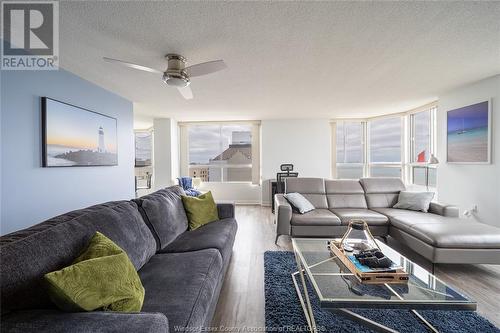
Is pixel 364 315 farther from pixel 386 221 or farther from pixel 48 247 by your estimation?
pixel 48 247

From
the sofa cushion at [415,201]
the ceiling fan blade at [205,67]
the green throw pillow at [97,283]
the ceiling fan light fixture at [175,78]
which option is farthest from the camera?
the sofa cushion at [415,201]

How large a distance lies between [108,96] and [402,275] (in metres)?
4.34

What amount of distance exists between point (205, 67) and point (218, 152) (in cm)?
435

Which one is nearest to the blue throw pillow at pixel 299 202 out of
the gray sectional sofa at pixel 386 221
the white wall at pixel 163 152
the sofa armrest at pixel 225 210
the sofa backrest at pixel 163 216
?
the gray sectional sofa at pixel 386 221

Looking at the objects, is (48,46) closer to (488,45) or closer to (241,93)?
(241,93)

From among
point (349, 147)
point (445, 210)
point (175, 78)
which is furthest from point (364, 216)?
point (349, 147)

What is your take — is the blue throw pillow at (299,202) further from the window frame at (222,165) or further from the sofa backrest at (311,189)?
the window frame at (222,165)

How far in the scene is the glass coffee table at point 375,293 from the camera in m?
1.18

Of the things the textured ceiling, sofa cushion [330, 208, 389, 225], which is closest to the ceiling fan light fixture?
the textured ceiling

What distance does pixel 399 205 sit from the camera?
10.6 feet

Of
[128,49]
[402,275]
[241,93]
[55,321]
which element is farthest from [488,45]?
[55,321]

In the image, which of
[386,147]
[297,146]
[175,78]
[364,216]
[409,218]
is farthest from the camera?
[297,146]

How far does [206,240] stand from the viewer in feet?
6.32

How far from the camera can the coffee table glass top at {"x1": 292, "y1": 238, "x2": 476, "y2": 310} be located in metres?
1.18
